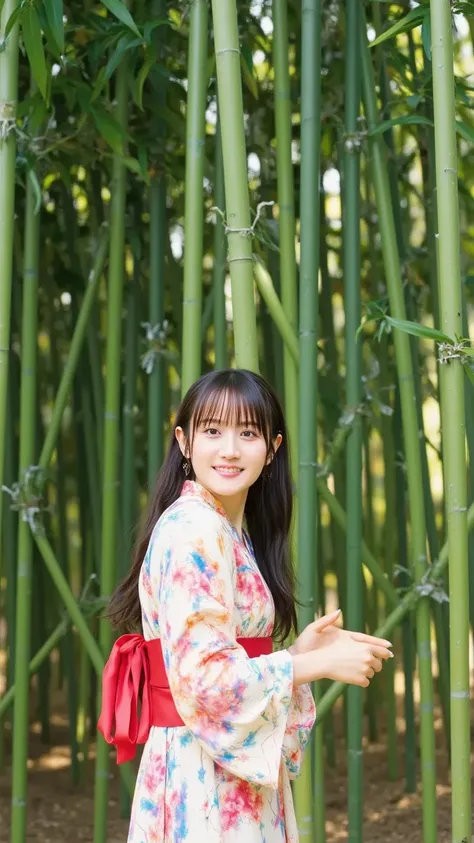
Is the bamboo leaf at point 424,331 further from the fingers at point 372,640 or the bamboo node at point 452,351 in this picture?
the fingers at point 372,640

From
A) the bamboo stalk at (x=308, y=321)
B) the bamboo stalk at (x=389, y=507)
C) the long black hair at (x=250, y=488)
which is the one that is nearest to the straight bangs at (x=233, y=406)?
the long black hair at (x=250, y=488)

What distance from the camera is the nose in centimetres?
121

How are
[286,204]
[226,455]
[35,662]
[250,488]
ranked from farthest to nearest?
[35,662]
[286,204]
[250,488]
[226,455]

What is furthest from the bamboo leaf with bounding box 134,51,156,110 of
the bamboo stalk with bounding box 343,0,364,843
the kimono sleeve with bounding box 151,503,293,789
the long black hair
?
the kimono sleeve with bounding box 151,503,293,789

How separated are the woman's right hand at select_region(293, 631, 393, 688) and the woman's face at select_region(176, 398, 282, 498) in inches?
8.4

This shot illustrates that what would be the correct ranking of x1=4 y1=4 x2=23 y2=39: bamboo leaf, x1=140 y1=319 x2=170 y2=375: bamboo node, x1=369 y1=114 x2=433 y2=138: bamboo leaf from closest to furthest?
1. x1=4 y1=4 x2=23 y2=39: bamboo leaf
2. x1=369 y1=114 x2=433 y2=138: bamboo leaf
3. x1=140 y1=319 x2=170 y2=375: bamboo node

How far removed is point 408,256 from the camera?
2.58 m

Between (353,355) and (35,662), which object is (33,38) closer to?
(353,355)

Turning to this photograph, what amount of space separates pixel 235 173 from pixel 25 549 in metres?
0.93

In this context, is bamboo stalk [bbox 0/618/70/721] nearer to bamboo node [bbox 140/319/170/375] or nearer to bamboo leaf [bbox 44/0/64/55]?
bamboo node [bbox 140/319/170/375]

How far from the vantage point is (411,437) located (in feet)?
6.25

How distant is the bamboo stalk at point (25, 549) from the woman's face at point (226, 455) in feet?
3.09

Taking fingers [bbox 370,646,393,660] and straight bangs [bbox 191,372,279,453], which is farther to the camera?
straight bangs [bbox 191,372,279,453]

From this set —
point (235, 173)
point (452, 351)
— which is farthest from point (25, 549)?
point (452, 351)
